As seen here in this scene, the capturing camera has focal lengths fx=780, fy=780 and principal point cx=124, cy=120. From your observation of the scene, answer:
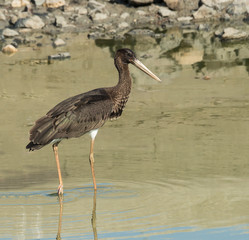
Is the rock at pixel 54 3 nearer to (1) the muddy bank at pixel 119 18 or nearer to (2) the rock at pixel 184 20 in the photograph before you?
(1) the muddy bank at pixel 119 18

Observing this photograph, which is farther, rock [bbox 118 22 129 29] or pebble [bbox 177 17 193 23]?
pebble [bbox 177 17 193 23]

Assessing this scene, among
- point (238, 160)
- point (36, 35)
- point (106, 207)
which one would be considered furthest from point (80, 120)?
point (36, 35)

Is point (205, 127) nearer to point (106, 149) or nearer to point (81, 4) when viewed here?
point (106, 149)

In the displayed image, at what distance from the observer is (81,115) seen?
25.4 feet

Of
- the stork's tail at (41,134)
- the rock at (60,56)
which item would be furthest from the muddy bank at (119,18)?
the stork's tail at (41,134)

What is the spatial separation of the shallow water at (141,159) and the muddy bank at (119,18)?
3.25 metres

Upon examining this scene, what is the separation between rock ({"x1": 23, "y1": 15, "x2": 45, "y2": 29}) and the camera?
1722cm

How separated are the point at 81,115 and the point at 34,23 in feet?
32.5

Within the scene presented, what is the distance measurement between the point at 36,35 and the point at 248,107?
7.48m

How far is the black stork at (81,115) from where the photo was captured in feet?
24.3

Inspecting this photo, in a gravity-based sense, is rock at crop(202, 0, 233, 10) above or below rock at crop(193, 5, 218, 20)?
above

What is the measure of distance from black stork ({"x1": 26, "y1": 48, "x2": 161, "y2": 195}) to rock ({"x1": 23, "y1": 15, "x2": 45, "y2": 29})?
362 inches

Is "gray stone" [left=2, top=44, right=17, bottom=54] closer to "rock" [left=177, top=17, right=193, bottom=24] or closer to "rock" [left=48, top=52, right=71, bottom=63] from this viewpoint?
"rock" [left=48, top=52, right=71, bottom=63]

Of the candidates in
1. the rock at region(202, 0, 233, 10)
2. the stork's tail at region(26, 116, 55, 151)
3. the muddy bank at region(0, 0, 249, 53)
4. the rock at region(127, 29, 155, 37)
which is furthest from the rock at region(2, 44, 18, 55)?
the stork's tail at region(26, 116, 55, 151)
